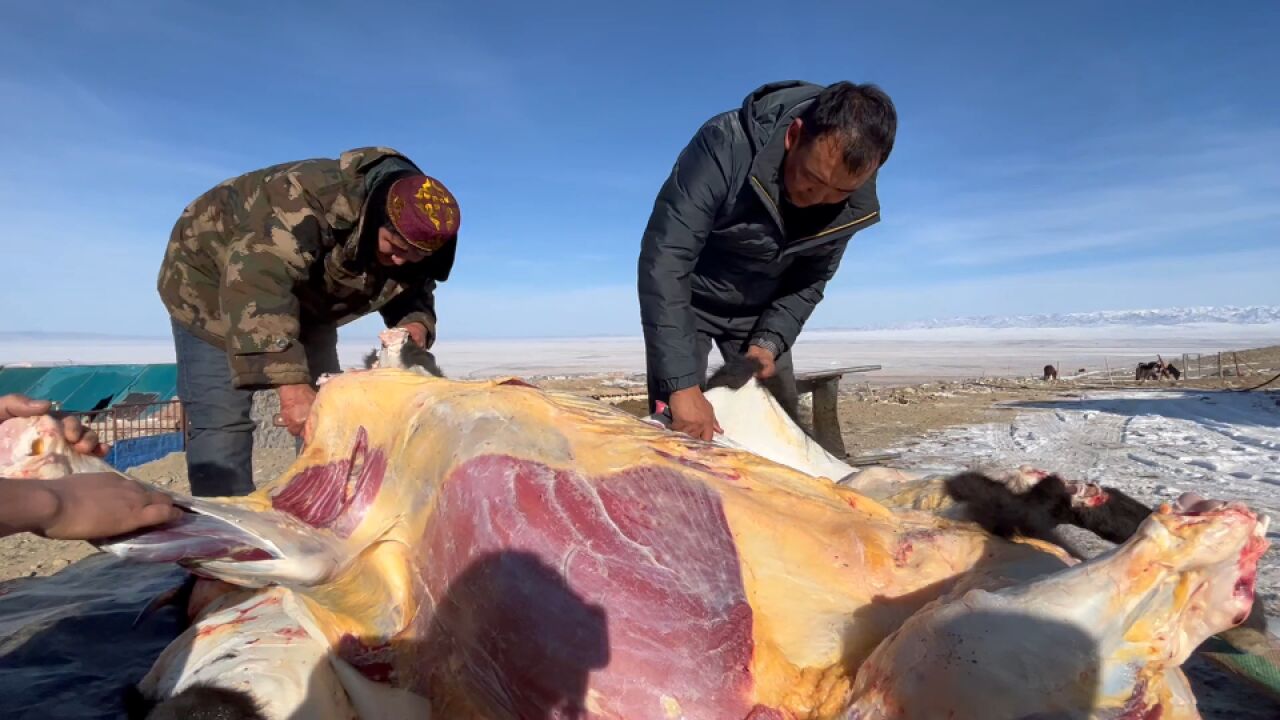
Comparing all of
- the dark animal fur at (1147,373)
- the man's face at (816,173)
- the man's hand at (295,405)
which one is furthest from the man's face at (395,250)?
the dark animal fur at (1147,373)

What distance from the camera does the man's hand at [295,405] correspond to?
304cm

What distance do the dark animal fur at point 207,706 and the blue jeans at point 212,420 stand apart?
1.85 m

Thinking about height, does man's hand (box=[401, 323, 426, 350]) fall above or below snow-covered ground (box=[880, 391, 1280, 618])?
above

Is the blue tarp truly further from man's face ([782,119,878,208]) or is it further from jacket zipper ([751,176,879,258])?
man's face ([782,119,878,208])

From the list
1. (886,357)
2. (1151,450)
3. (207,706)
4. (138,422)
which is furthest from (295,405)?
(886,357)

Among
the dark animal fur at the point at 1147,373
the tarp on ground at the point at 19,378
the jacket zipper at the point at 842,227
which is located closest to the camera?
the jacket zipper at the point at 842,227

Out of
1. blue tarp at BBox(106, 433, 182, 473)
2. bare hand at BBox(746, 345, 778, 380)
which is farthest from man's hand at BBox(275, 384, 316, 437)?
blue tarp at BBox(106, 433, 182, 473)

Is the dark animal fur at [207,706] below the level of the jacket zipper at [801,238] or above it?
below

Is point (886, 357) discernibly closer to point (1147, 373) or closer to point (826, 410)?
point (1147, 373)

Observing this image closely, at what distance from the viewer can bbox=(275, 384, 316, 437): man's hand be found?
3.04m

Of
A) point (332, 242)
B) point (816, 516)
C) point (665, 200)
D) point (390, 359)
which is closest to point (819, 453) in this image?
point (665, 200)

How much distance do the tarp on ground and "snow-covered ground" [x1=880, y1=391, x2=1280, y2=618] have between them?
12634 mm

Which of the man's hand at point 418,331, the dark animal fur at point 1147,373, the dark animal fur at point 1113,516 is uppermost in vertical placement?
the man's hand at point 418,331

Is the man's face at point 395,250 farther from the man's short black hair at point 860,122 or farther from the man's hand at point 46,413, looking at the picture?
the man's short black hair at point 860,122
